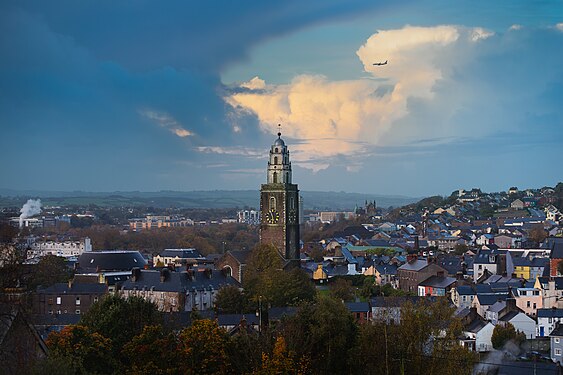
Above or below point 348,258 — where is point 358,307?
below

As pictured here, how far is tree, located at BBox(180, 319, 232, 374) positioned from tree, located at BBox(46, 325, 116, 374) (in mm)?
2912

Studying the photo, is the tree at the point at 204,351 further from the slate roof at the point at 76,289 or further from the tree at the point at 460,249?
the tree at the point at 460,249

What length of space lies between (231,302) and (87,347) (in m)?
17.7

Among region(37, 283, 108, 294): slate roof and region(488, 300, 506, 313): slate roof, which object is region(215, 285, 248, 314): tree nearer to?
region(37, 283, 108, 294): slate roof

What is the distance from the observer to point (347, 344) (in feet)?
94.0

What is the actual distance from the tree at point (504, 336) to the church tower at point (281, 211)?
2292 cm

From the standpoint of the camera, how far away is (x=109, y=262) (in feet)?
208

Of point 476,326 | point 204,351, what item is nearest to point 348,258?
point 476,326

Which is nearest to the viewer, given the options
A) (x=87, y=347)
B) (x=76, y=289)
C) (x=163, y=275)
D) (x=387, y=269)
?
(x=87, y=347)

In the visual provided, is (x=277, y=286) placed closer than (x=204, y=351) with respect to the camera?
No

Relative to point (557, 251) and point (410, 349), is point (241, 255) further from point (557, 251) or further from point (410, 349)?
point (410, 349)

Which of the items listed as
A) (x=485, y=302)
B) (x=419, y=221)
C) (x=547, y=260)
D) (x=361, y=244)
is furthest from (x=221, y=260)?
(x=419, y=221)

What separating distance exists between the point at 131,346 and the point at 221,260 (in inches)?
1374

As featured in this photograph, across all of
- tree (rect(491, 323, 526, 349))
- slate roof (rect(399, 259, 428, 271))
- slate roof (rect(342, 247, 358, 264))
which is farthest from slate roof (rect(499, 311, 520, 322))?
slate roof (rect(342, 247, 358, 264))
